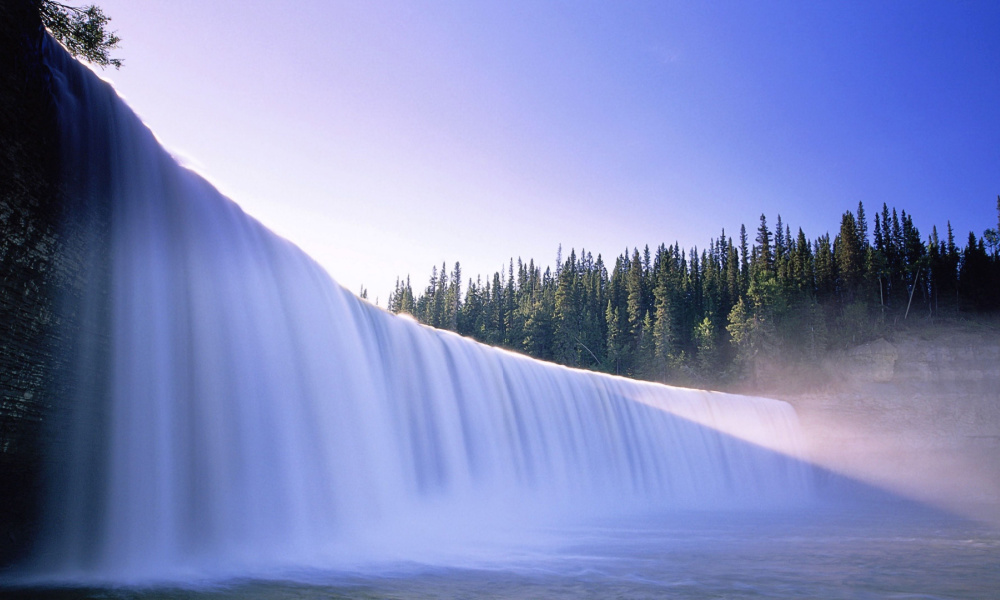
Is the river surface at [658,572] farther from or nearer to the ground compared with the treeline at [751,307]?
nearer to the ground

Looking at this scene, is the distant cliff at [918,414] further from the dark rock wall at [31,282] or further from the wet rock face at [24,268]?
the wet rock face at [24,268]

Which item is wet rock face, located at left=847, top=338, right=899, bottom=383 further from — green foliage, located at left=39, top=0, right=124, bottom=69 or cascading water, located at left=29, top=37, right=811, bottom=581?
green foliage, located at left=39, top=0, right=124, bottom=69

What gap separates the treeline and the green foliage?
43.7 metres

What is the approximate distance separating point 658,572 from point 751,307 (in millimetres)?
51062

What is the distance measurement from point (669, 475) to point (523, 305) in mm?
56848

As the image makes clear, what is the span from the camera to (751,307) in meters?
55.9

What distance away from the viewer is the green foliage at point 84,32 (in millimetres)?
9398

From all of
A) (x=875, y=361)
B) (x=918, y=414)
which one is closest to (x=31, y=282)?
(x=875, y=361)

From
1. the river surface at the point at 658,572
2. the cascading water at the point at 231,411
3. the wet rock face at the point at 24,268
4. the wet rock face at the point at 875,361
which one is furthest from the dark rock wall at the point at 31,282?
the wet rock face at the point at 875,361

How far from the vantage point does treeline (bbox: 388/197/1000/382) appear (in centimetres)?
4941

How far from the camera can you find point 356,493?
11.3 metres

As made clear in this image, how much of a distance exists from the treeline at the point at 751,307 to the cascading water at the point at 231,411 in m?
36.8

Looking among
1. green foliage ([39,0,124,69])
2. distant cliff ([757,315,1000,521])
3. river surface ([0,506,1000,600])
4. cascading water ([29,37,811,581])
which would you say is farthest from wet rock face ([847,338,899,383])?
green foliage ([39,0,124,69])

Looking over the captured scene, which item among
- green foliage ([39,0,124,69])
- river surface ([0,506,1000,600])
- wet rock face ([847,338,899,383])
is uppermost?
green foliage ([39,0,124,69])
